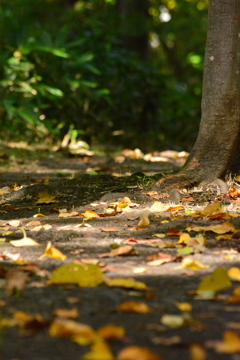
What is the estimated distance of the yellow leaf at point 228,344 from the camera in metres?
1.69

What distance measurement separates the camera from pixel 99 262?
259cm

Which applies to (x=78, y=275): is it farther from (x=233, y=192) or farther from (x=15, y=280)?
(x=233, y=192)

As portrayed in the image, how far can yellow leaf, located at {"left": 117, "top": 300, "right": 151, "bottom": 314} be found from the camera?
2025 millimetres

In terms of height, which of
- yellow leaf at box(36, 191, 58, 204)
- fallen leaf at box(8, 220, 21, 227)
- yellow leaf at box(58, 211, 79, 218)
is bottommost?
yellow leaf at box(36, 191, 58, 204)

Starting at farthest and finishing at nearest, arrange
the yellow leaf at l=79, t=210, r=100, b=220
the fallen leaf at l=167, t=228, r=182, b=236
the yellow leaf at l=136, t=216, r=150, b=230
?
1. the yellow leaf at l=79, t=210, r=100, b=220
2. the yellow leaf at l=136, t=216, r=150, b=230
3. the fallen leaf at l=167, t=228, r=182, b=236

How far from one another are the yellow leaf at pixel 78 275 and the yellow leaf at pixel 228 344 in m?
0.71

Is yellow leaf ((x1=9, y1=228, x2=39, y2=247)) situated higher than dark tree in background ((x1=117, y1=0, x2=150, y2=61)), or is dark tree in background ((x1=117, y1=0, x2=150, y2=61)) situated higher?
dark tree in background ((x1=117, y1=0, x2=150, y2=61))

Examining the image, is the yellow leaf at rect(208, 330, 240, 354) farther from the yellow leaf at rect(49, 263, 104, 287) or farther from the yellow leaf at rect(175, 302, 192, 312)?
the yellow leaf at rect(49, 263, 104, 287)

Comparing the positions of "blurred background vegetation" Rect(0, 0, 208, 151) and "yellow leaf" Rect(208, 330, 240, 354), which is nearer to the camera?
"yellow leaf" Rect(208, 330, 240, 354)

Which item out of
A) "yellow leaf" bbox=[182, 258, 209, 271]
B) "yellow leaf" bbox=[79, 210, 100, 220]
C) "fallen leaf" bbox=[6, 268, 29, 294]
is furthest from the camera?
"yellow leaf" bbox=[79, 210, 100, 220]

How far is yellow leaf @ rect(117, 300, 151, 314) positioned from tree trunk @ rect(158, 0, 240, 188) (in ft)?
7.32

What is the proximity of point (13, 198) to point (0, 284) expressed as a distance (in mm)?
2217

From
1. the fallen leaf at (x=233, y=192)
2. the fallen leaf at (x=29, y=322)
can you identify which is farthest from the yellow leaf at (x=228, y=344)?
the fallen leaf at (x=233, y=192)

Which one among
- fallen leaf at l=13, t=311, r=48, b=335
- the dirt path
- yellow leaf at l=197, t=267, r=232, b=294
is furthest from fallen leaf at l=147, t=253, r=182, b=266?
fallen leaf at l=13, t=311, r=48, b=335
